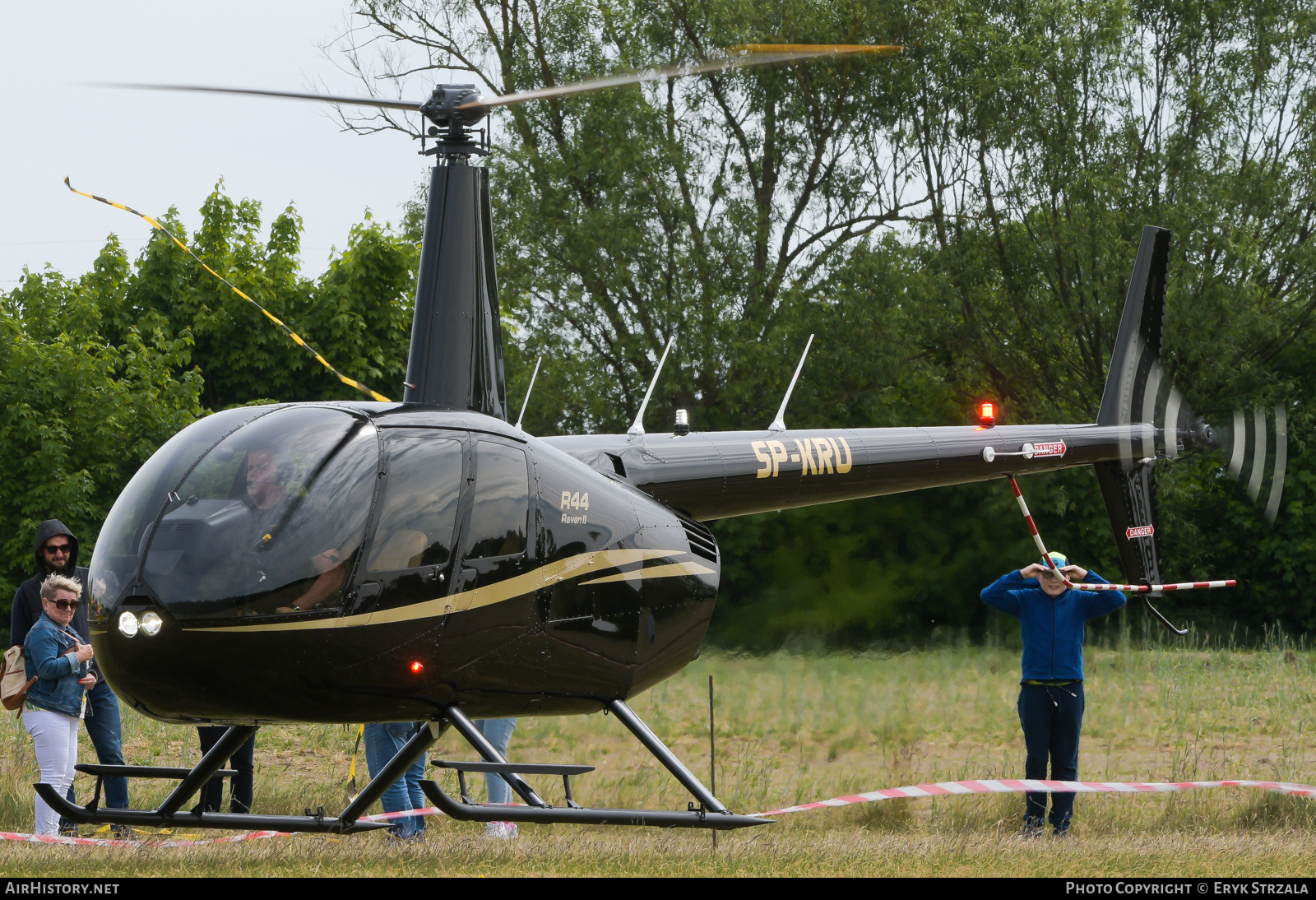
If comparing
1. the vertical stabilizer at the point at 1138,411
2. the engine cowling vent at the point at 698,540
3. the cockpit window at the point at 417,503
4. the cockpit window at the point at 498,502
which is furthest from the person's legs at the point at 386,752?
the vertical stabilizer at the point at 1138,411

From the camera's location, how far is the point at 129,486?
17.2ft

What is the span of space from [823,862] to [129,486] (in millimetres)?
3842

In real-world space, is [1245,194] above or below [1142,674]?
above

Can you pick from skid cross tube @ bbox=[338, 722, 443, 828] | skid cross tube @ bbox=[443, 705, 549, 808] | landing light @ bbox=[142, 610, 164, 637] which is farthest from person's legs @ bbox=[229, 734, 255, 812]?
landing light @ bbox=[142, 610, 164, 637]

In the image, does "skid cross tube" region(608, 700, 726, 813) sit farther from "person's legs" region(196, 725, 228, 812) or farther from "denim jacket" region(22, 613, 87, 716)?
"denim jacket" region(22, 613, 87, 716)

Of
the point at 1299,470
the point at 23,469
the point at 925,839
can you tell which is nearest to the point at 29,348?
the point at 23,469

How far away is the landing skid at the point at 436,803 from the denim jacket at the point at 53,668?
0.96 m

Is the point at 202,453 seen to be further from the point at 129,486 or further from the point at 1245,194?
the point at 1245,194

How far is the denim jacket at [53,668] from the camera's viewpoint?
22.0 ft

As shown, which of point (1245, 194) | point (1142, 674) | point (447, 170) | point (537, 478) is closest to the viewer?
point (537, 478)

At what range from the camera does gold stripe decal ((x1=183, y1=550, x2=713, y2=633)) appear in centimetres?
493

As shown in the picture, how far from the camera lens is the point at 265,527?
4.89 metres

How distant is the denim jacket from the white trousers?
52 millimetres

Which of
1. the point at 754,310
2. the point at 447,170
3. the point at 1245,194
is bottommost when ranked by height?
the point at 447,170
